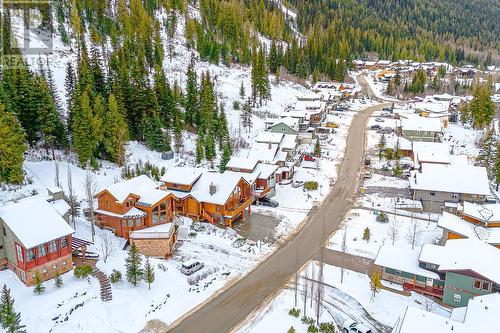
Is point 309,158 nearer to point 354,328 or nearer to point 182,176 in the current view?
point 182,176

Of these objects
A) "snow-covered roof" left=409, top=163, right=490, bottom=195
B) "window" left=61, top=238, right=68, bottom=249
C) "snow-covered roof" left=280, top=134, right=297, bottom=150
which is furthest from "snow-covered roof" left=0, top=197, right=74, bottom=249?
"snow-covered roof" left=409, top=163, right=490, bottom=195

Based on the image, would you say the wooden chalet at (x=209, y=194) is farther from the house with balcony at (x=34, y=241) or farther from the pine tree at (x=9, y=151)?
the house with balcony at (x=34, y=241)

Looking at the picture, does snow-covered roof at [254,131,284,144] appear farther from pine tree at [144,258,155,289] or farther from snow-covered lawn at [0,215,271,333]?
pine tree at [144,258,155,289]

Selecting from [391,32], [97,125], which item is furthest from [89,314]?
[391,32]

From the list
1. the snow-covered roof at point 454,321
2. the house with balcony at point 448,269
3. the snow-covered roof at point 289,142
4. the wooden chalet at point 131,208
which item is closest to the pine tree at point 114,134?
the wooden chalet at point 131,208

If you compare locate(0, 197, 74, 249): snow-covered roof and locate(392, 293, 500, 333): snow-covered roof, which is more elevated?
locate(0, 197, 74, 249): snow-covered roof
